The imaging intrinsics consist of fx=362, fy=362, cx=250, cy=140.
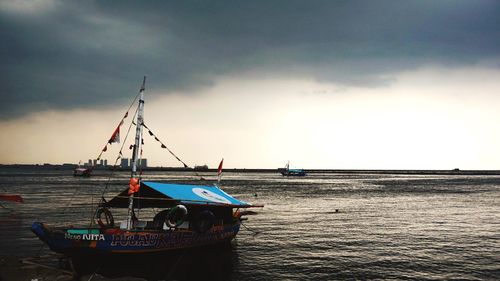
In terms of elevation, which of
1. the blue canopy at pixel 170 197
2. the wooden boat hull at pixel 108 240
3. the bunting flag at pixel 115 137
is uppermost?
the bunting flag at pixel 115 137

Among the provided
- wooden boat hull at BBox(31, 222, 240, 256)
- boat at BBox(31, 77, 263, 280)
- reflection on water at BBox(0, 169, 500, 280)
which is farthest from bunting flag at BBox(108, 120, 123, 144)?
reflection on water at BBox(0, 169, 500, 280)

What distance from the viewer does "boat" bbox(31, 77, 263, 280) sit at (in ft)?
62.2

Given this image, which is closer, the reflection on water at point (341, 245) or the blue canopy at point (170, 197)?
the reflection on water at point (341, 245)

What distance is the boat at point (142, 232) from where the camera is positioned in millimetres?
18953

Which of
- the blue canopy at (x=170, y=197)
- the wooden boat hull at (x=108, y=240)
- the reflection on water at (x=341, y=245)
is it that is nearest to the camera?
the wooden boat hull at (x=108, y=240)

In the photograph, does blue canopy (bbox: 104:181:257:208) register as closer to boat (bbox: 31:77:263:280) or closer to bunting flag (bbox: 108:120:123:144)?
boat (bbox: 31:77:263:280)

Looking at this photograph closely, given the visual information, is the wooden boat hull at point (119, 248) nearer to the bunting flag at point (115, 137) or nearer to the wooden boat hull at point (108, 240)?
the wooden boat hull at point (108, 240)

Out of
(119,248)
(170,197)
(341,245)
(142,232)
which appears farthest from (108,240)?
(341,245)

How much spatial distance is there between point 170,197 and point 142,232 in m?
2.92

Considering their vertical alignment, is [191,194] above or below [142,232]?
above

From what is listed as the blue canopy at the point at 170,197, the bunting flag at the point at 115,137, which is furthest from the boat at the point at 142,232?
the bunting flag at the point at 115,137

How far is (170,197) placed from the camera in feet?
73.5

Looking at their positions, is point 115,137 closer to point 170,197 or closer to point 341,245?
point 170,197

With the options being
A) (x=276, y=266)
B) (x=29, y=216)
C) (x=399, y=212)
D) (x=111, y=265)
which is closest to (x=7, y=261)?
(x=111, y=265)
